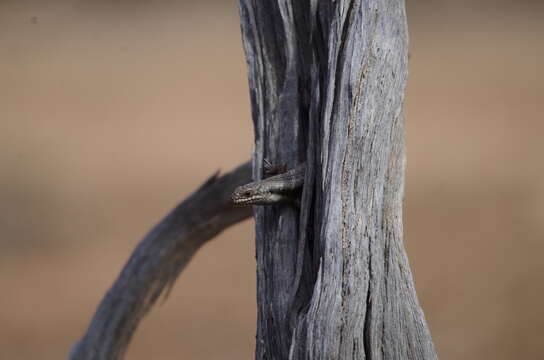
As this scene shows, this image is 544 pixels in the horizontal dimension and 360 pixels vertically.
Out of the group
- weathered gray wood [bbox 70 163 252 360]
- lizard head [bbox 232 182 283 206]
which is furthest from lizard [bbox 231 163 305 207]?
weathered gray wood [bbox 70 163 252 360]

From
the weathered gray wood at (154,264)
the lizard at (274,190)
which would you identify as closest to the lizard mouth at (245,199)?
the lizard at (274,190)

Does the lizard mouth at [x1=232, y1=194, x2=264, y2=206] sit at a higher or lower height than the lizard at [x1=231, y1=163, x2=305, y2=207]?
lower

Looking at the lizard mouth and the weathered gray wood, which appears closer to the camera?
the lizard mouth

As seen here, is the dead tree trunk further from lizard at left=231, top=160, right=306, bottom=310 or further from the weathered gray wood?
the weathered gray wood

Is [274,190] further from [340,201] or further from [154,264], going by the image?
[154,264]

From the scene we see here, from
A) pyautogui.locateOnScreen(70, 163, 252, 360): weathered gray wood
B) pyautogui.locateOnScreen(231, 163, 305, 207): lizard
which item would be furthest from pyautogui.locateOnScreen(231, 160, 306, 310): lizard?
pyautogui.locateOnScreen(70, 163, 252, 360): weathered gray wood

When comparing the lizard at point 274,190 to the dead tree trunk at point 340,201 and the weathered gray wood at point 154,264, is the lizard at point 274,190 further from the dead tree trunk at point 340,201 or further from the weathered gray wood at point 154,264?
the weathered gray wood at point 154,264
